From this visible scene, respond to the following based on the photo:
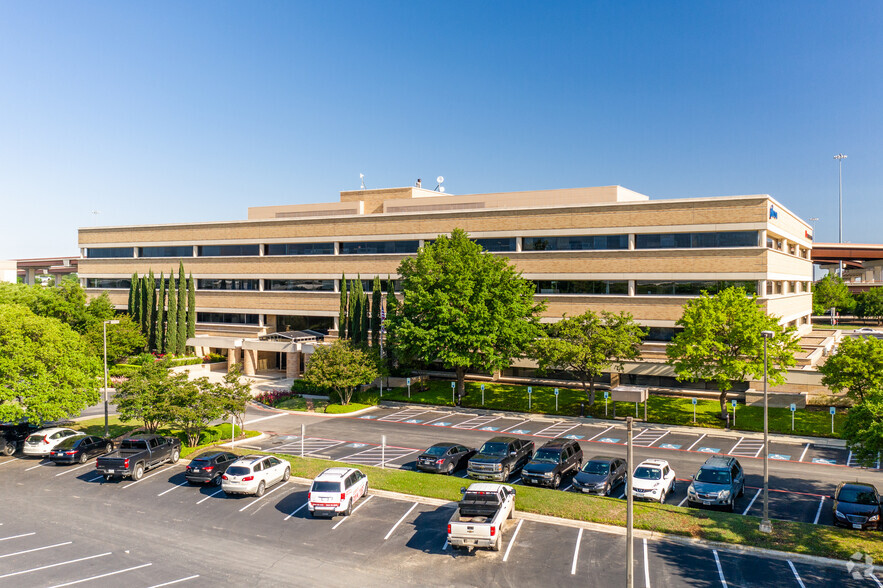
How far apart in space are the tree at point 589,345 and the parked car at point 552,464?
14599 mm

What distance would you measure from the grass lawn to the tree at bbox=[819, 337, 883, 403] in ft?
13.3

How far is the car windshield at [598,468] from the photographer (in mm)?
28016

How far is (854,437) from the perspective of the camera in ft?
82.0

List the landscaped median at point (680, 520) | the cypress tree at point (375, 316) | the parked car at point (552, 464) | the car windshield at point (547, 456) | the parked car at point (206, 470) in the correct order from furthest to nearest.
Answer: the cypress tree at point (375, 316), the car windshield at point (547, 456), the parked car at point (206, 470), the parked car at point (552, 464), the landscaped median at point (680, 520)

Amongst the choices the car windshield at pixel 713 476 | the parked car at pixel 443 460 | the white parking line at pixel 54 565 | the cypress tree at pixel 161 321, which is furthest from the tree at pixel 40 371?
the cypress tree at pixel 161 321

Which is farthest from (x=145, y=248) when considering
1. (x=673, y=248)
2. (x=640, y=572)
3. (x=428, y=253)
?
(x=640, y=572)

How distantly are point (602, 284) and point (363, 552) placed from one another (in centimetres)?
3900

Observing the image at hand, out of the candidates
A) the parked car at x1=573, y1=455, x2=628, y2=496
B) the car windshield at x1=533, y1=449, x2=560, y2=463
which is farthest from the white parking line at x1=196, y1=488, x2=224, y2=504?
the parked car at x1=573, y1=455, x2=628, y2=496

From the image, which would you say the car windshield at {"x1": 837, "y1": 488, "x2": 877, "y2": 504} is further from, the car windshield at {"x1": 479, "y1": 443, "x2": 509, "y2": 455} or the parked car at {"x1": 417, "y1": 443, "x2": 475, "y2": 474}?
the parked car at {"x1": 417, "y1": 443, "x2": 475, "y2": 474}

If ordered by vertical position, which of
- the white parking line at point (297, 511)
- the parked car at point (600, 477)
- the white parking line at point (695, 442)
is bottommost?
the white parking line at point (695, 442)

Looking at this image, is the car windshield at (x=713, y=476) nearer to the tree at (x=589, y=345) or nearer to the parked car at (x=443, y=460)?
the parked car at (x=443, y=460)

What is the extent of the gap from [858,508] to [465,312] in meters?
29.4

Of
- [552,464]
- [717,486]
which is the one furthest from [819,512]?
[552,464]

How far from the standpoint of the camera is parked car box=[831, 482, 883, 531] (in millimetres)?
23000
